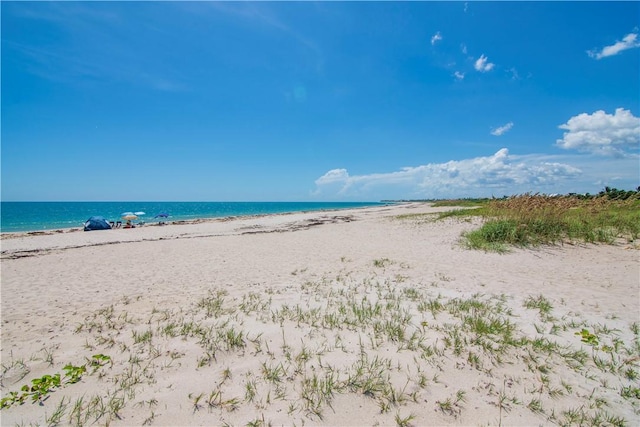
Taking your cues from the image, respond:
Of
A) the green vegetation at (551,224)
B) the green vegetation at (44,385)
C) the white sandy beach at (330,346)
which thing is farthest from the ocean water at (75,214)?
the green vegetation at (551,224)

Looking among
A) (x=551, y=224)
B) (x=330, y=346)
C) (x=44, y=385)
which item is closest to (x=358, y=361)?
(x=330, y=346)

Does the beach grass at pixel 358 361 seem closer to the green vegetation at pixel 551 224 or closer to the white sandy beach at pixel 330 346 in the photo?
the white sandy beach at pixel 330 346

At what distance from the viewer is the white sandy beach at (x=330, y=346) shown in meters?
3.09

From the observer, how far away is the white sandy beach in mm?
3088

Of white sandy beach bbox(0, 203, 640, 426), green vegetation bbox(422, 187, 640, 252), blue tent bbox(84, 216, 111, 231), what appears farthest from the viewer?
blue tent bbox(84, 216, 111, 231)

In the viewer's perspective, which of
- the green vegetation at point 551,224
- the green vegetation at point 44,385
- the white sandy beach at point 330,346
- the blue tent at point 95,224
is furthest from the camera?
the blue tent at point 95,224

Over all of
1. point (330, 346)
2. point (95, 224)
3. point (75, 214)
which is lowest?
point (330, 346)

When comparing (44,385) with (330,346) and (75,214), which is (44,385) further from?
(75,214)

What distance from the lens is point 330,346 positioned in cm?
430

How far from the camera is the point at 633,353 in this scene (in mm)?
4203

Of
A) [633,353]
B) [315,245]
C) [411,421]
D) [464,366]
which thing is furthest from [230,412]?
[315,245]

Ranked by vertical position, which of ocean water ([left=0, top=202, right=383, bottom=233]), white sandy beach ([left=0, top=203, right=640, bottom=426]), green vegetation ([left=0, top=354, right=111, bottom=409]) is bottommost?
white sandy beach ([left=0, top=203, right=640, bottom=426])

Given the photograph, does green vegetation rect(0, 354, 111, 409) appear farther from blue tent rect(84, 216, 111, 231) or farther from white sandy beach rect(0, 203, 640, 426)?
blue tent rect(84, 216, 111, 231)

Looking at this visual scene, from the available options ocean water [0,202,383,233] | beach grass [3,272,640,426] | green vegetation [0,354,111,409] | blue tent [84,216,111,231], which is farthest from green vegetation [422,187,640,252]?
ocean water [0,202,383,233]
